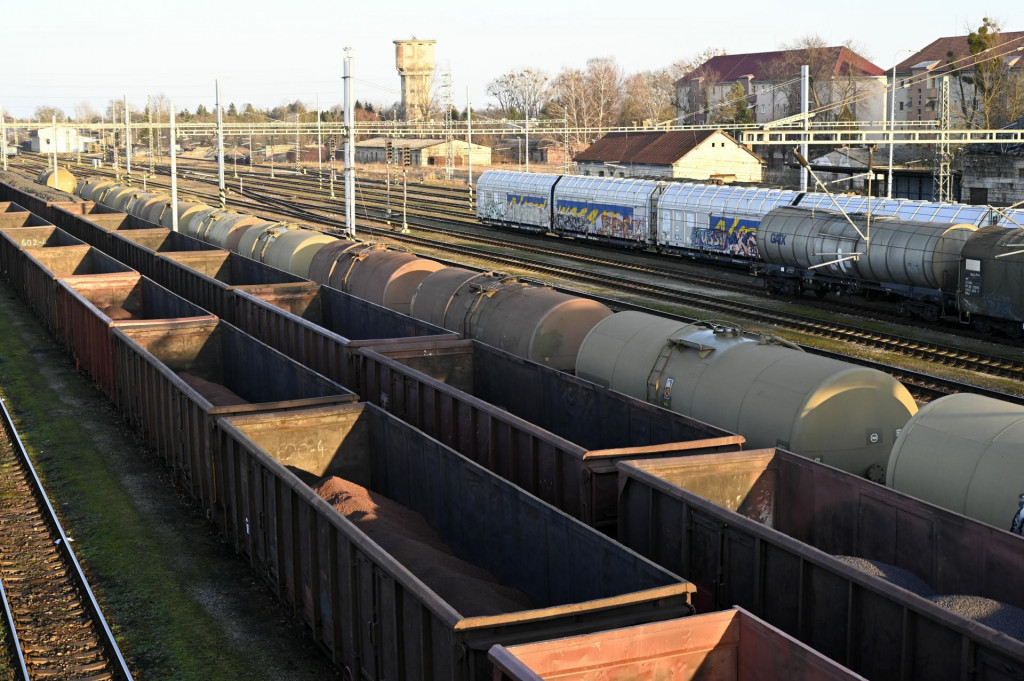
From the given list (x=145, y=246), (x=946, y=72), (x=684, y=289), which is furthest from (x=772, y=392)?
(x=946, y=72)

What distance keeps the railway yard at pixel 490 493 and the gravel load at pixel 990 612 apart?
4 cm

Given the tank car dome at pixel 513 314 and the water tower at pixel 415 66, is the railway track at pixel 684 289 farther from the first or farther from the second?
the water tower at pixel 415 66

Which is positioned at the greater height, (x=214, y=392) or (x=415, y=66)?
(x=415, y=66)

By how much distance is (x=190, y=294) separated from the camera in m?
31.0

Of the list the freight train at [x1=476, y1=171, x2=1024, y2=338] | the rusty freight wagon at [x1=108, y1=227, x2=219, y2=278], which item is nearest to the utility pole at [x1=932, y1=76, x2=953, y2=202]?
the freight train at [x1=476, y1=171, x2=1024, y2=338]

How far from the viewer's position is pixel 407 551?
12.7 m

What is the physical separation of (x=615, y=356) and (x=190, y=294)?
16.5 meters

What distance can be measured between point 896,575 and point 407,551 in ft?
17.6

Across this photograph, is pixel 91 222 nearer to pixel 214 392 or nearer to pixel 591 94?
pixel 214 392

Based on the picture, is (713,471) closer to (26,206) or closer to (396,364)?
(396,364)

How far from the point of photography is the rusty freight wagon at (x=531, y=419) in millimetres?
13617

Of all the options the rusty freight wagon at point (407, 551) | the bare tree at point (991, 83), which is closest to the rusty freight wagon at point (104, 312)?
the rusty freight wagon at point (407, 551)

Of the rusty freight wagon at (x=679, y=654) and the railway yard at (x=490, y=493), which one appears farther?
the railway yard at (x=490, y=493)

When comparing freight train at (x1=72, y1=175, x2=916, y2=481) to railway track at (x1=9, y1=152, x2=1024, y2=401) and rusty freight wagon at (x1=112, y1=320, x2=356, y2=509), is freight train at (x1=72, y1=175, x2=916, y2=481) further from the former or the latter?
railway track at (x1=9, y1=152, x2=1024, y2=401)
